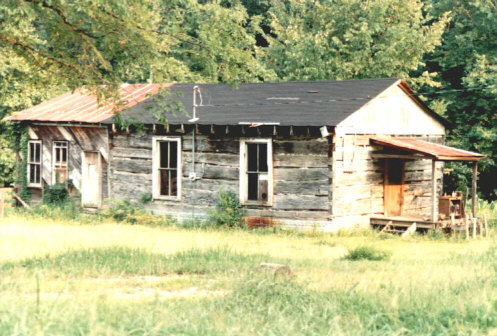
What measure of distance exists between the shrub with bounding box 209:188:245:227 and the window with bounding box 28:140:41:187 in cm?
818

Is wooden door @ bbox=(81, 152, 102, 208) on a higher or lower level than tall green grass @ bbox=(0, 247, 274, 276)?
higher

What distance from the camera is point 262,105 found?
74.1 feet

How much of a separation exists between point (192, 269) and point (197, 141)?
35.3ft

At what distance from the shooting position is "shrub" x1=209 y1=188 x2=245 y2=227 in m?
21.3

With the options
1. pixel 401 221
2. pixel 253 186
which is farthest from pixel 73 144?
pixel 401 221

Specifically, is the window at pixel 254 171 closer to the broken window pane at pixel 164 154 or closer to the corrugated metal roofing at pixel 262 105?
the corrugated metal roofing at pixel 262 105

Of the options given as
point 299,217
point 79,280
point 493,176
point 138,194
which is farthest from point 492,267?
point 493,176

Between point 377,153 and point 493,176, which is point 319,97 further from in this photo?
point 493,176

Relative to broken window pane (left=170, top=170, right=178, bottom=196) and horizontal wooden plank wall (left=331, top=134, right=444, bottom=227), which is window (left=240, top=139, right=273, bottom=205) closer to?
horizontal wooden plank wall (left=331, top=134, right=444, bottom=227)

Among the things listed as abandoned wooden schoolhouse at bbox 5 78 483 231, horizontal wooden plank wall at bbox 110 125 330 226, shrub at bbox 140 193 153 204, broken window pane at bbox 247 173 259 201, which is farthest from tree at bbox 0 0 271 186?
shrub at bbox 140 193 153 204

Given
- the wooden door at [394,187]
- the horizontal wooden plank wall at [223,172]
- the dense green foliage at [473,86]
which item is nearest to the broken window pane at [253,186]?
the horizontal wooden plank wall at [223,172]

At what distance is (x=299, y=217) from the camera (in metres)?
20.6

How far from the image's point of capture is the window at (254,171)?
69.8 feet

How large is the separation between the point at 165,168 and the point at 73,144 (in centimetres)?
415
